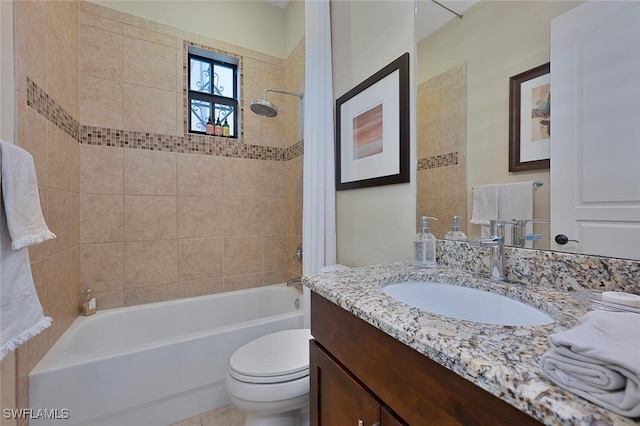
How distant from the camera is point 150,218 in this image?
1911 mm

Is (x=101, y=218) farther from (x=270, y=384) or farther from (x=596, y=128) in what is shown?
(x=596, y=128)

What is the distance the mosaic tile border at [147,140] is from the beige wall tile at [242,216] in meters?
0.38

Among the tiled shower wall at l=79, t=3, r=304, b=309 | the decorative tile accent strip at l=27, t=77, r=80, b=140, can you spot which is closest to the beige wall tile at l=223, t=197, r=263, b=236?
the tiled shower wall at l=79, t=3, r=304, b=309

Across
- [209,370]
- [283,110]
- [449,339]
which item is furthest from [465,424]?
[283,110]

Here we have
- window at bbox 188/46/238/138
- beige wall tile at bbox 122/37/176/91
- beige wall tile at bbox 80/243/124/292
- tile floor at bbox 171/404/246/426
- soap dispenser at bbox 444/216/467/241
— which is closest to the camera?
soap dispenser at bbox 444/216/467/241

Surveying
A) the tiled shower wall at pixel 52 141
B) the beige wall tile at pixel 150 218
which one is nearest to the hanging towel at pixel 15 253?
the tiled shower wall at pixel 52 141

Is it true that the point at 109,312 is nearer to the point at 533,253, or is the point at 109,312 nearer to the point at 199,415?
the point at 199,415

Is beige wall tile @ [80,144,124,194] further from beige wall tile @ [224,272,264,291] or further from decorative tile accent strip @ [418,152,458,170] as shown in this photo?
decorative tile accent strip @ [418,152,458,170]

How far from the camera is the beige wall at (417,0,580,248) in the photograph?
77 centimetres

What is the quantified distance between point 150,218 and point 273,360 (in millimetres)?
1418

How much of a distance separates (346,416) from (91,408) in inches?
50.8

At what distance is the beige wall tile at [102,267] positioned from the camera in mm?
1727

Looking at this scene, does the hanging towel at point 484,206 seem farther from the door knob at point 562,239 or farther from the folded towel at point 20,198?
the folded towel at point 20,198

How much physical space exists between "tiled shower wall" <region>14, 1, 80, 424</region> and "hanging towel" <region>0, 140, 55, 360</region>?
1.16ft
